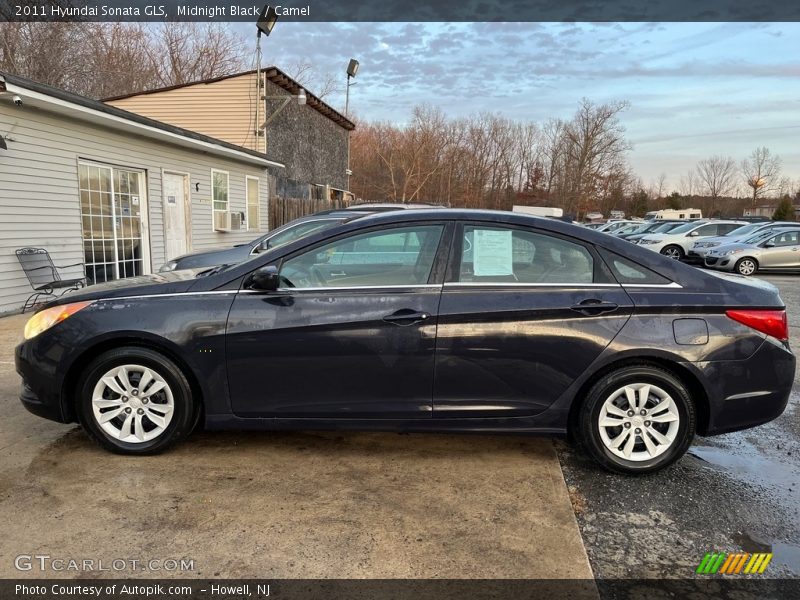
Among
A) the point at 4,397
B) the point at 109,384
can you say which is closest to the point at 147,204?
the point at 4,397

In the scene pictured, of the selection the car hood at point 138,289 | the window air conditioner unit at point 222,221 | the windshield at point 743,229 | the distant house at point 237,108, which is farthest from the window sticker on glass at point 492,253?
the windshield at point 743,229

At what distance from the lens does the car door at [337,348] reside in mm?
3293

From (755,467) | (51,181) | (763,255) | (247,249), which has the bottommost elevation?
(755,467)

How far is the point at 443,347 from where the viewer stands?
3.28 meters

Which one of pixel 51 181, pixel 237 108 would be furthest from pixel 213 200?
pixel 237 108

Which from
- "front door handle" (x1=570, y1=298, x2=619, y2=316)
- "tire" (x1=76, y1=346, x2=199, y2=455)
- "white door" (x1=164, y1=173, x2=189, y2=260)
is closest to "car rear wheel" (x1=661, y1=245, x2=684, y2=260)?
"white door" (x1=164, y1=173, x2=189, y2=260)

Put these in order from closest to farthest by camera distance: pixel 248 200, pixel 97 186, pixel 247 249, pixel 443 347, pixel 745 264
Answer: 1. pixel 443 347
2. pixel 247 249
3. pixel 97 186
4. pixel 248 200
5. pixel 745 264

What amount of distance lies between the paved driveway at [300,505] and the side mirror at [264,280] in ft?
3.66

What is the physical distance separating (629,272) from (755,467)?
5.23ft

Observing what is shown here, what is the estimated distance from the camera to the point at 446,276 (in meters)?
3.40

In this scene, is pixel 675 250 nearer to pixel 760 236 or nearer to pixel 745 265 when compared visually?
pixel 760 236

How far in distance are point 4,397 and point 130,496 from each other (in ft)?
7.89

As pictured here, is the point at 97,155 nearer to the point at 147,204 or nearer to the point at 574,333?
the point at 147,204

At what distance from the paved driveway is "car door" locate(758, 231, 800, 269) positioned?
15994 millimetres
